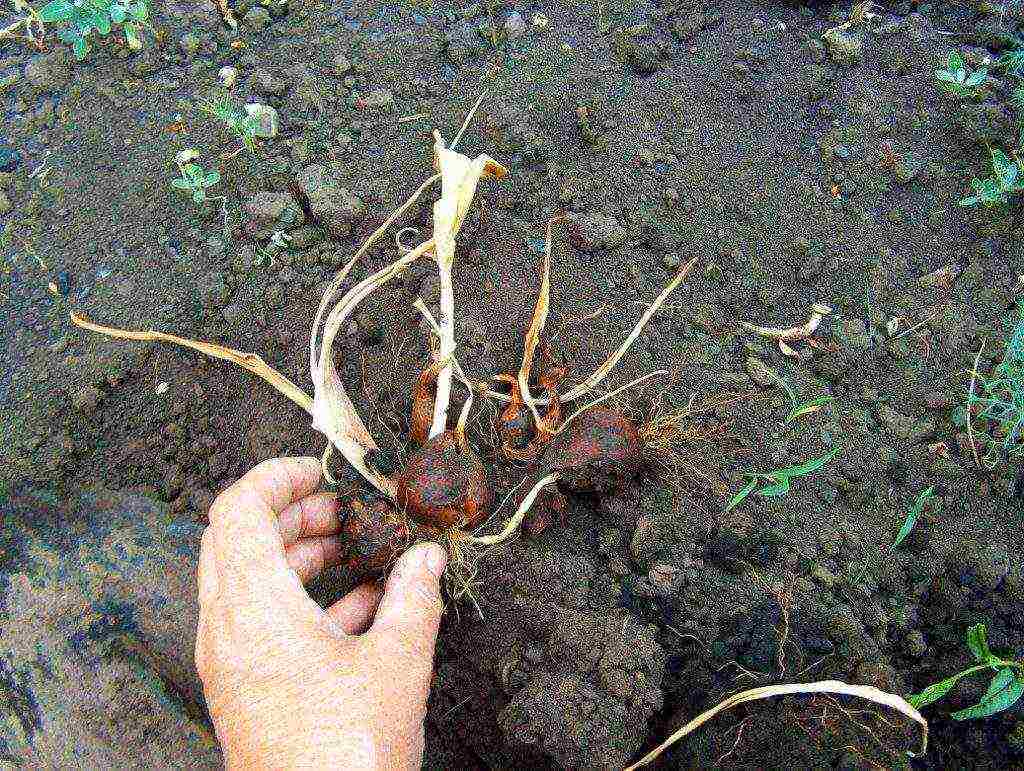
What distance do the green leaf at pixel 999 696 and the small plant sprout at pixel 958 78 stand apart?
1357 mm

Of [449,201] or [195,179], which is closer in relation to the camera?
[449,201]

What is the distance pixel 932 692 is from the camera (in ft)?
3.88

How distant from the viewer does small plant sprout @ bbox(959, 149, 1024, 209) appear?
1.58 m

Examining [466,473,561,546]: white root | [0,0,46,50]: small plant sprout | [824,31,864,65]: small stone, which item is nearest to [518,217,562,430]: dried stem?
[466,473,561,546]: white root

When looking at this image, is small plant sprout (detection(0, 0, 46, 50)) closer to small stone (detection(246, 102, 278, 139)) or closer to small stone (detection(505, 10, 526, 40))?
small stone (detection(246, 102, 278, 139))

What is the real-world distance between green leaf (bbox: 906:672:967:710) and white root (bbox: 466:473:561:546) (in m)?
0.69

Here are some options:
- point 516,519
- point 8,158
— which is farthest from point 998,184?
point 8,158

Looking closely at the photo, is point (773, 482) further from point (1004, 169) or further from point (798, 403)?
point (1004, 169)

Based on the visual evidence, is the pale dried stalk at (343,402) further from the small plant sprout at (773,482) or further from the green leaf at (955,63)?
the green leaf at (955,63)

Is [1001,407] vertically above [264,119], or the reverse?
[264,119]

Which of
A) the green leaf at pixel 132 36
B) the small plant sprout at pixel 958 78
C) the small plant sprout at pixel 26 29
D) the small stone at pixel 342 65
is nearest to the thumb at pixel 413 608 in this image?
the small stone at pixel 342 65

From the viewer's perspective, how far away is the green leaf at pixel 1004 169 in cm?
158

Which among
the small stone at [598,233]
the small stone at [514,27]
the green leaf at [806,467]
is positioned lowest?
the green leaf at [806,467]

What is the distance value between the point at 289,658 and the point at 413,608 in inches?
8.2
